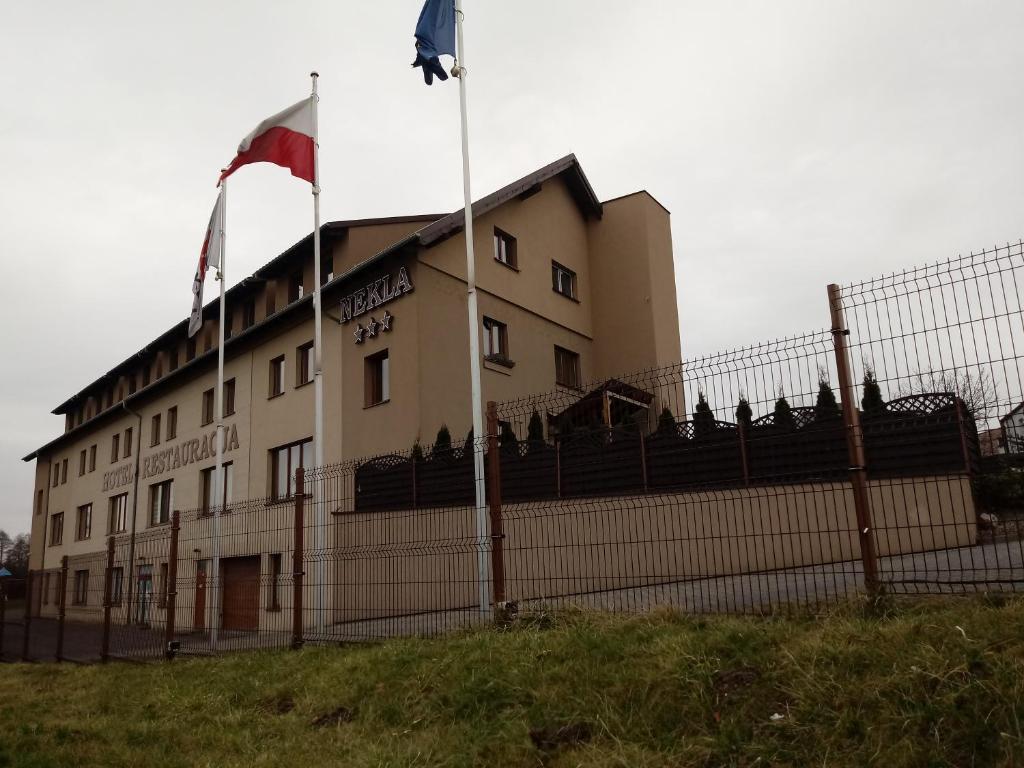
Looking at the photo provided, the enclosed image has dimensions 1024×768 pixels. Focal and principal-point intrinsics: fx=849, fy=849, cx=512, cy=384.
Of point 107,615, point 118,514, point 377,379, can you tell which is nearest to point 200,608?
point 107,615

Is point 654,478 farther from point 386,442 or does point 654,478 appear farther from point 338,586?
point 386,442

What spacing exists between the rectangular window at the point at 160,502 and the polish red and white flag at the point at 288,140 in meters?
15.6

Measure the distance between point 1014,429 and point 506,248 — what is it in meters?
17.7

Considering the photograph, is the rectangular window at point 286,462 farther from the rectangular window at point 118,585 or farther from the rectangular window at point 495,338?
the rectangular window at point 118,585

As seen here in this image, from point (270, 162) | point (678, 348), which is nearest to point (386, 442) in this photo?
point (270, 162)

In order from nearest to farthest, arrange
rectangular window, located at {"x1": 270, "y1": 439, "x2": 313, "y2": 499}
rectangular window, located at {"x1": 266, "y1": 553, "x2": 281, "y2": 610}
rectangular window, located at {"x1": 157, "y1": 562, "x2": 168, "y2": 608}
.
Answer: rectangular window, located at {"x1": 266, "y1": 553, "x2": 281, "y2": 610}, rectangular window, located at {"x1": 157, "y1": 562, "x2": 168, "y2": 608}, rectangular window, located at {"x1": 270, "y1": 439, "x2": 313, "y2": 499}

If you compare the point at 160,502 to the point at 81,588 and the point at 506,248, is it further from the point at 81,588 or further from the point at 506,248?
the point at 506,248

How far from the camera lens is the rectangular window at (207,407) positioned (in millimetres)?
26375

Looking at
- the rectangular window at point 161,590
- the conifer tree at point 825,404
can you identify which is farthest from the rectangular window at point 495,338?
the conifer tree at point 825,404

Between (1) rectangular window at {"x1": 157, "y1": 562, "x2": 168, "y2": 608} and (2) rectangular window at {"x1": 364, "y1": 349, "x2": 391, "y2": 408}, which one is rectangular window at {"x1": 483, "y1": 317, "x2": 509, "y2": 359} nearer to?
(2) rectangular window at {"x1": 364, "y1": 349, "x2": 391, "y2": 408}

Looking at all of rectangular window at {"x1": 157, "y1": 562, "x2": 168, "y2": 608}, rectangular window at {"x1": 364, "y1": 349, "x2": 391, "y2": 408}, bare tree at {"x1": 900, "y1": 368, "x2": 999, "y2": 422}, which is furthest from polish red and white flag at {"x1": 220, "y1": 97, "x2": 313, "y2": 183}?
bare tree at {"x1": 900, "y1": 368, "x2": 999, "y2": 422}

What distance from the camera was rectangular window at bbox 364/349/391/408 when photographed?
1971 cm

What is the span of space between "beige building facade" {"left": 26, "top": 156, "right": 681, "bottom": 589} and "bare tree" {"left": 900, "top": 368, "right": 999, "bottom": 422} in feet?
42.9

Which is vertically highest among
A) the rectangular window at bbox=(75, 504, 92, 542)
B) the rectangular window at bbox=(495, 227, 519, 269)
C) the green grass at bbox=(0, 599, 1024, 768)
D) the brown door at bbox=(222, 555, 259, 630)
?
the rectangular window at bbox=(495, 227, 519, 269)
